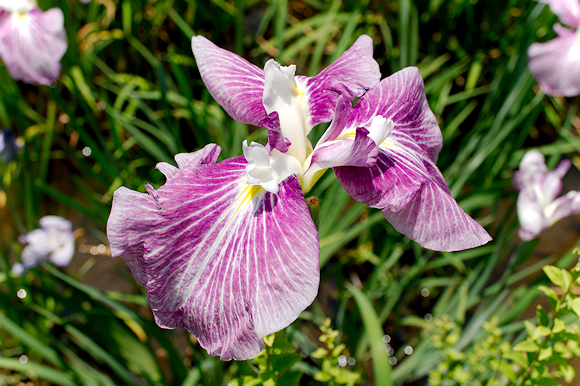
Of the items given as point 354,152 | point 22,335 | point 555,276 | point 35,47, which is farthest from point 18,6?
point 555,276

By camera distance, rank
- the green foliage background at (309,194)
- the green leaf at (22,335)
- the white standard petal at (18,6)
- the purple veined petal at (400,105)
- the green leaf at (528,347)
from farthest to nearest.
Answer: the white standard petal at (18,6) → the green foliage background at (309,194) → the green leaf at (22,335) → the purple veined petal at (400,105) → the green leaf at (528,347)

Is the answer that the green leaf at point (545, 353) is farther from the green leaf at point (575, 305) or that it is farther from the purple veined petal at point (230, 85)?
the purple veined petal at point (230, 85)

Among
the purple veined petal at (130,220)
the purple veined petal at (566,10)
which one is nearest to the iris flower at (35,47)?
the purple veined petal at (130,220)

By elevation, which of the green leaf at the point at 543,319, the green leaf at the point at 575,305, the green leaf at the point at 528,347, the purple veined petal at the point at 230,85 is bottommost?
the green leaf at the point at 528,347

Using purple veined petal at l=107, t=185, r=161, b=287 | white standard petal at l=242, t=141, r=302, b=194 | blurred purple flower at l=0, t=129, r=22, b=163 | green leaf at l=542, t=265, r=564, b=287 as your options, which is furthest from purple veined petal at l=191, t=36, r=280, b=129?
blurred purple flower at l=0, t=129, r=22, b=163

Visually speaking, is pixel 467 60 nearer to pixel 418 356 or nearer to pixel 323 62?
pixel 323 62

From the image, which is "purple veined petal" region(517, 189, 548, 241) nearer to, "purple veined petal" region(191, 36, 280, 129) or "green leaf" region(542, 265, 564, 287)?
"green leaf" region(542, 265, 564, 287)
